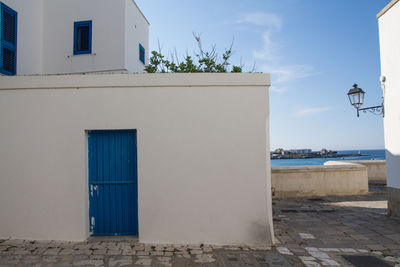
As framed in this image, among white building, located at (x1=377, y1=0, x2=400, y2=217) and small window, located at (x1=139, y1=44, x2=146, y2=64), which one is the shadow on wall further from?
small window, located at (x1=139, y1=44, x2=146, y2=64)

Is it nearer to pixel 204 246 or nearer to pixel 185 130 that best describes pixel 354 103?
pixel 185 130

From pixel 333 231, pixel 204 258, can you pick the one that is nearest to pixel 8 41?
pixel 204 258

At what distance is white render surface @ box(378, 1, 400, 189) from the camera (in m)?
5.70

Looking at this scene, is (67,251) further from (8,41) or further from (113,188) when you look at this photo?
(8,41)

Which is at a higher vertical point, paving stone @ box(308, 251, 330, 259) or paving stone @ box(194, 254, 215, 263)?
paving stone @ box(194, 254, 215, 263)

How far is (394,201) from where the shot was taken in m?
5.95

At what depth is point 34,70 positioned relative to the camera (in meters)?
7.31

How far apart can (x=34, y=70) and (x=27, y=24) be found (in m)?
1.36

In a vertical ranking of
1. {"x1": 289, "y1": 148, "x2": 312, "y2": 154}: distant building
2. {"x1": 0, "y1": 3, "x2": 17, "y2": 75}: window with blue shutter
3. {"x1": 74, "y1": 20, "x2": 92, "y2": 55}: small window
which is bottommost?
{"x1": 289, "y1": 148, "x2": 312, "y2": 154}: distant building

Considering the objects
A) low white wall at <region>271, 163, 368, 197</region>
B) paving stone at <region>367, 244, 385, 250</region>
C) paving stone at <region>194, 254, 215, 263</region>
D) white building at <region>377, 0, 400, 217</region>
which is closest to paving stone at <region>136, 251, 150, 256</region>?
paving stone at <region>194, 254, 215, 263</region>

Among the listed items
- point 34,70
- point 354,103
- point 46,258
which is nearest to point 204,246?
point 46,258

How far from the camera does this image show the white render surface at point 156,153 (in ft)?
14.3

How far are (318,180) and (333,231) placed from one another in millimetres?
3886

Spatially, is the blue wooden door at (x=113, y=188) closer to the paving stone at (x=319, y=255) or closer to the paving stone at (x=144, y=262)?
the paving stone at (x=144, y=262)
